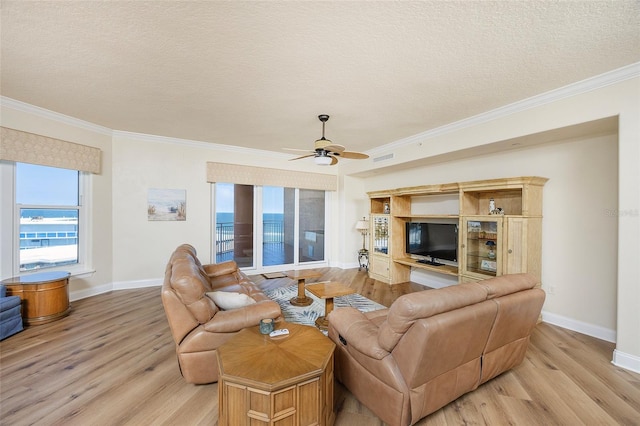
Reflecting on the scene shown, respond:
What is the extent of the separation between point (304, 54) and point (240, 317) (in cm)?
233

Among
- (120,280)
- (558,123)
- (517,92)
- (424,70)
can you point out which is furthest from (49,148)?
(558,123)

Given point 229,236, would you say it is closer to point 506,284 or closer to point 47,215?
point 47,215

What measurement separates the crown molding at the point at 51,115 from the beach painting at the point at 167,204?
121 cm

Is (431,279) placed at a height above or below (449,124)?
below

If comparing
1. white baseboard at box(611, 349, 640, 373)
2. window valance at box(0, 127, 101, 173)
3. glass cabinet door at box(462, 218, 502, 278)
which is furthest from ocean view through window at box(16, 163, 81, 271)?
white baseboard at box(611, 349, 640, 373)

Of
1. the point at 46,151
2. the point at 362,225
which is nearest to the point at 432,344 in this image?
the point at 362,225

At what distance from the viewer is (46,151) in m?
3.64

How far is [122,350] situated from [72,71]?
9.35ft

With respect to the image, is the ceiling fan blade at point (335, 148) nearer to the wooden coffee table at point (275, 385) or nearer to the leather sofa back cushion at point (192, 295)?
the leather sofa back cushion at point (192, 295)

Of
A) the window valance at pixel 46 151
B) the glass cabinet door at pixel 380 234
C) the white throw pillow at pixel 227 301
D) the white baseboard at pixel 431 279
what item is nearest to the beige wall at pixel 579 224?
the white baseboard at pixel 431 279

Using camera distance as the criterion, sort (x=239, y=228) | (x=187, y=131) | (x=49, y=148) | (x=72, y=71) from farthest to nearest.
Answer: (x=239, y=228) → (x=187, y=131) → (x=49, y=148) → (x=72, y=71)

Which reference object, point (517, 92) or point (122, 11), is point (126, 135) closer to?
point (122, 11)

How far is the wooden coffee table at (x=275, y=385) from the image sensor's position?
1.37m

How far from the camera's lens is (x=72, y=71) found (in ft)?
8.54
